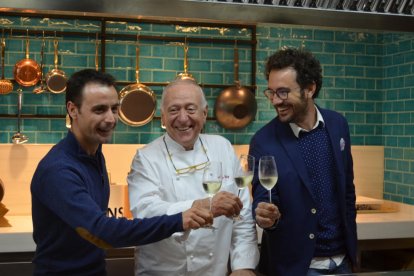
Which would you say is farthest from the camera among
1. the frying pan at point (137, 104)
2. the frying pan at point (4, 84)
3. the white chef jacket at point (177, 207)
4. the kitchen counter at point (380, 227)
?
the frying pan at point (137, 104)

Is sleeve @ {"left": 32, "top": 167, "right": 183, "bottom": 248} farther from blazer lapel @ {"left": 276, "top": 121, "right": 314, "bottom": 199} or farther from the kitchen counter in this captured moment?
the kitchen counter

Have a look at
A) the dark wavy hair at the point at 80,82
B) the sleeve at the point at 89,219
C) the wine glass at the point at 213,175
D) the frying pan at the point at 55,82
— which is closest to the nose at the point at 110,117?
the dark wavy hair at the point at 80,82

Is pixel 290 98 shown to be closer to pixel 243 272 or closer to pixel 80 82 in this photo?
pixel 243 272

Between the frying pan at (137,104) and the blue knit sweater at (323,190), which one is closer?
the blue knit sweater at (323,190)

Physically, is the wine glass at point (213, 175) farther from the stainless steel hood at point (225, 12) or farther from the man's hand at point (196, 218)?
the stainless steel hood at point (225, 12)

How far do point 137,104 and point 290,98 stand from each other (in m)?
2.02

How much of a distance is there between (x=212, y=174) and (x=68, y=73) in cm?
249

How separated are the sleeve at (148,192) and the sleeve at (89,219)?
30 centimetres

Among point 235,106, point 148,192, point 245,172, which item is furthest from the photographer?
point 235,106

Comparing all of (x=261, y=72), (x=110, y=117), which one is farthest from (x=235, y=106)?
(x=110, y=117)

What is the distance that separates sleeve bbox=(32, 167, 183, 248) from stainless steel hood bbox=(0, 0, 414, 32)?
2.76 ft

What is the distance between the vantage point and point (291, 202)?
9.15 feet

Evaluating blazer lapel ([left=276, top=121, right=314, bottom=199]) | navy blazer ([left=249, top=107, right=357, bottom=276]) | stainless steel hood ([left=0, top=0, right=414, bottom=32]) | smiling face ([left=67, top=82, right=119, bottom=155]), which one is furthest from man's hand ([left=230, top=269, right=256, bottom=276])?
stainless steel hood ([left=0, top=0, right=414, bottom=32])

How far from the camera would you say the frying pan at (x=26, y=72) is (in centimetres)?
441
